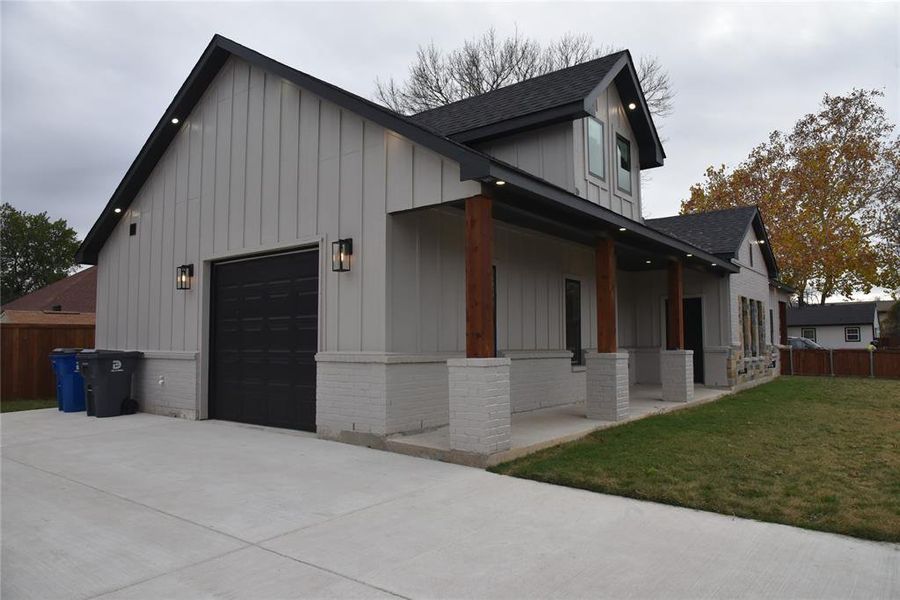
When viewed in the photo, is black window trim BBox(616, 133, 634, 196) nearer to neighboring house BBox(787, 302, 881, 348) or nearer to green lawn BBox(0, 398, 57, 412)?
green lawn BBox(0, 398, 57, 412)

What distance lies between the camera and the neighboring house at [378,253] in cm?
682

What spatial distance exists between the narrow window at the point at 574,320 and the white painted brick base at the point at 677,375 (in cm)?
159

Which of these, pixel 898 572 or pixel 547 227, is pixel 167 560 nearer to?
pixel 898 572

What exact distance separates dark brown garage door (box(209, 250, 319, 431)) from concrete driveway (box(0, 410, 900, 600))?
7.54 ft

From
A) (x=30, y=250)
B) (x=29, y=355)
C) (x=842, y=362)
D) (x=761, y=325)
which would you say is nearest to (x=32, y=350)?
(x=29, y=355)

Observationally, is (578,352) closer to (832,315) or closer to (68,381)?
(68,381)

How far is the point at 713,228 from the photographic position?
1563 centimetres

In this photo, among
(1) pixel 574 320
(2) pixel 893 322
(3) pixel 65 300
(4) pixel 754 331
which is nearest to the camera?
(1) pixel 574 320

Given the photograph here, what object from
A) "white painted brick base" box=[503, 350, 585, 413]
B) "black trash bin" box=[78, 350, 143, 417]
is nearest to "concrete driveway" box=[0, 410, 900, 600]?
"white painted brick base" box=[503, 350, 585, 413]

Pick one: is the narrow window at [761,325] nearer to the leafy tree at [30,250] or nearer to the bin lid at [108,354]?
the bin lid at [108,354]

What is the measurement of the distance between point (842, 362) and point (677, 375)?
1194 centimetres

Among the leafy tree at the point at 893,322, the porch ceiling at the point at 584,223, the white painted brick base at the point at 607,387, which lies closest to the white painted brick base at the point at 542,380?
the white painted brick base at the point at 607,387

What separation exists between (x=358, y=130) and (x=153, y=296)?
5.59 m

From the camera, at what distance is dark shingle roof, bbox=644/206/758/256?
1407 cm
